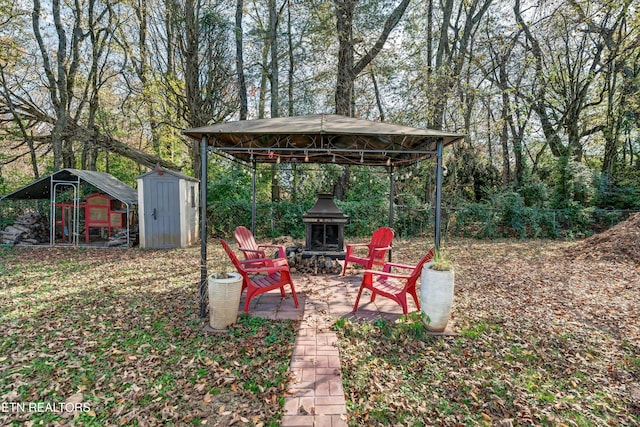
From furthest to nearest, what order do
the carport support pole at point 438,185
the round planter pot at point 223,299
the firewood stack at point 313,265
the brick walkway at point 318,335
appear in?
the firewood stack at point 313,265
the carport support pole at point 438,185
the round planter pot at point 223,299
the brick walkway at point 318,335

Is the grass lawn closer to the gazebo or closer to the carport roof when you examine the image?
the gazebo

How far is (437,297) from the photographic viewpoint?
11.3 feet

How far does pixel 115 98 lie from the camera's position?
1512cm

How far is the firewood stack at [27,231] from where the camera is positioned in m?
8.55

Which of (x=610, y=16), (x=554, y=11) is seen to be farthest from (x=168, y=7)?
(x=610, y=16)

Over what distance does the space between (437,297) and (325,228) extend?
10.4 feet

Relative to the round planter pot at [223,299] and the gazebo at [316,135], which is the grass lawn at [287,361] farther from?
the gazebo at [316,135]

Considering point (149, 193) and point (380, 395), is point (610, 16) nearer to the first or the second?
point (380, 395)

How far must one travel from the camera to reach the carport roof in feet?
26.8

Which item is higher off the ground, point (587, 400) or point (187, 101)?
point (187, 101)

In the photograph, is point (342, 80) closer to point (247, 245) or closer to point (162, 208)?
point (162, 208)

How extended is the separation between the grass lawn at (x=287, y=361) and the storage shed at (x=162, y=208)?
10.7ft

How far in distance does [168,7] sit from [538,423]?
1402cm

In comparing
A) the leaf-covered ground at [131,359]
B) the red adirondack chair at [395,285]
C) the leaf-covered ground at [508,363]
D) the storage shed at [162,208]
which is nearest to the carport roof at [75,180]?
the storage shed at [162,208]
